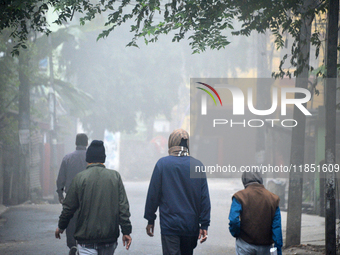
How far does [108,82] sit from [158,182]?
3228 centimetres

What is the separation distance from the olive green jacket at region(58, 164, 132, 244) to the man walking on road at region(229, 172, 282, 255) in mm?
1140

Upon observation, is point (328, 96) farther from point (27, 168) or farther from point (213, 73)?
point (213, 73)

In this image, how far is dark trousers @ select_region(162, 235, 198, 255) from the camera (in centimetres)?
486

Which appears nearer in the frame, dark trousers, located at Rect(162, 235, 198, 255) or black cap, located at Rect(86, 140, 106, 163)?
dark trousers, located at Rect(162, 235, 198, 255)

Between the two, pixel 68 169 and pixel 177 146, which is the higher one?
pixel 177 146

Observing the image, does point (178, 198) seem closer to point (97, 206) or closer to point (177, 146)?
point (177, 146)

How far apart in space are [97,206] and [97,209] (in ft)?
0.10

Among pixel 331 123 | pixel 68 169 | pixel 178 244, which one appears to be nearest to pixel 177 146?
pixel 178 244

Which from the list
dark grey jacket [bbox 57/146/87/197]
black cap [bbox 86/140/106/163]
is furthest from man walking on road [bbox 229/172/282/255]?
dark grey jacket [bbox 57/146/87/197]

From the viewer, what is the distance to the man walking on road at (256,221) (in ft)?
15.8

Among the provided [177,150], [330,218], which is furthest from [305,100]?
[177,150]

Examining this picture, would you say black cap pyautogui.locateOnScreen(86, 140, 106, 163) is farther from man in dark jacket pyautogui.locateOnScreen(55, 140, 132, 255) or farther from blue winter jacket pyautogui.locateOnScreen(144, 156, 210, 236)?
blue winter jacket pyautogui.locateOnScreen(144, 156, 210, 236)

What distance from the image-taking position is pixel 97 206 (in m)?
4.69

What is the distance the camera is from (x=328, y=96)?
6.82 meters
